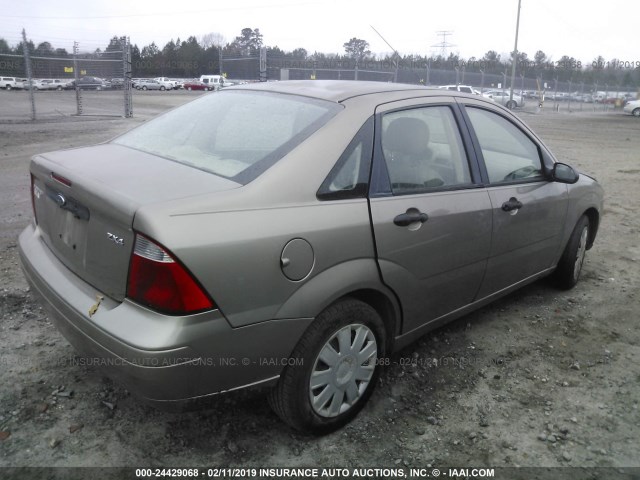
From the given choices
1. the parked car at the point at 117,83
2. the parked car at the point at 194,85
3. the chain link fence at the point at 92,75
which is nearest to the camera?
the chain link fence at the point at 92,75

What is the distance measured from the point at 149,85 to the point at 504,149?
178 ft

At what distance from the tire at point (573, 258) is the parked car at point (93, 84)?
1962 centimetres

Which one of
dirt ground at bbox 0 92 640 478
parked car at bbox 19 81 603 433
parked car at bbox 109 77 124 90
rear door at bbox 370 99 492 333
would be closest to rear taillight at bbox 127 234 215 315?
parked car at bbox 19 81 603 433

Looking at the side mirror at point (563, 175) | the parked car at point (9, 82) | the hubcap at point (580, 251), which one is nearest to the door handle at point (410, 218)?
the side mirror at point (563, 175)

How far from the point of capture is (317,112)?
9.15 feet

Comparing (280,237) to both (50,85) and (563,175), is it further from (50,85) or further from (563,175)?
(50,85)

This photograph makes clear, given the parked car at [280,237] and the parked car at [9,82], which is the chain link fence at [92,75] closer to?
the parked car at [280,237]

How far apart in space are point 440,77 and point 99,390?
35.1 m

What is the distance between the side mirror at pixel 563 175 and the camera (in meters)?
3.90

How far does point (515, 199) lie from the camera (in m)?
3.52

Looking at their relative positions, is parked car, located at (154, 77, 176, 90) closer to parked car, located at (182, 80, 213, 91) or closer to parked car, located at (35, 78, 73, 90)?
parked car, located at (182, 80, 213, 91)

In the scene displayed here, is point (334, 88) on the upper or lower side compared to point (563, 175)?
upper

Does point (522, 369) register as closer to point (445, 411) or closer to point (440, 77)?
point (445, 411)

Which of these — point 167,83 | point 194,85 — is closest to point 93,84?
point 167,83
